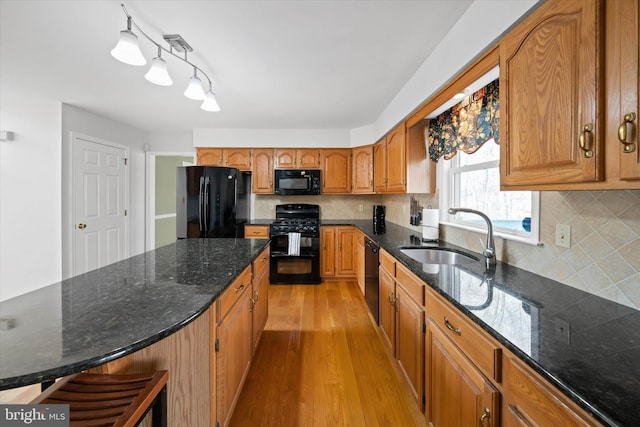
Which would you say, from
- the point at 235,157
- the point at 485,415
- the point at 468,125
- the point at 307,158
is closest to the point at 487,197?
the point at 468,125

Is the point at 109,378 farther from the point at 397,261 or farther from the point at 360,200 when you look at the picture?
the point at 360,200

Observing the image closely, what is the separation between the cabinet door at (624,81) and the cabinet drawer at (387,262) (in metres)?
1.35

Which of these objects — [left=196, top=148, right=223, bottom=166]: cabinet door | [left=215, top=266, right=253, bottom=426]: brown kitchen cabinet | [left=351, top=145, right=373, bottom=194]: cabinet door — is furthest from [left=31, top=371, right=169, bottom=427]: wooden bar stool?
[left=196, top=148, right=223, bottom=166]: cabinet door

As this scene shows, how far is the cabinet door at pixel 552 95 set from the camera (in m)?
0.82

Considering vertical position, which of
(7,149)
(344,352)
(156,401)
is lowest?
(344,352)

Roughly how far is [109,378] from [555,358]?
1.29 metres

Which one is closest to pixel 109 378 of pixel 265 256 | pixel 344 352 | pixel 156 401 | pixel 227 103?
pixel 156 401

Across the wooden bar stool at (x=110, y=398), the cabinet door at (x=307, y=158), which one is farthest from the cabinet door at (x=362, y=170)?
the wooden bar stool at (x=110, y=398)

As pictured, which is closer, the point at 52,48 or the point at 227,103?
the point at 52,48

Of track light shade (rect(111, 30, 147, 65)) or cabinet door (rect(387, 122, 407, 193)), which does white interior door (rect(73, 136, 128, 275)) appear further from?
cabinet door (rect(387, 122, 407, 193))

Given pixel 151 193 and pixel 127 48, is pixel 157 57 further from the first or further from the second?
pixel 151 193

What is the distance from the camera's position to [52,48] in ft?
6.72

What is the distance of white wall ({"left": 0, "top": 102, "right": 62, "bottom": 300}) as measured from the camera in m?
3.16

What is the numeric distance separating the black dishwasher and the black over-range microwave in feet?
5.42
